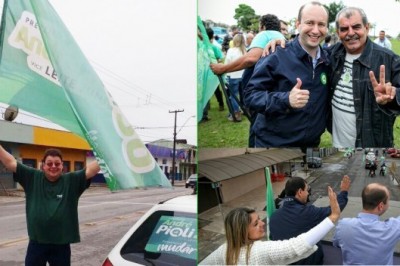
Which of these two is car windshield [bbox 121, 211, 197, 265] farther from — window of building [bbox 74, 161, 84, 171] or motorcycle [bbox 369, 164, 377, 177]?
motorcycle [bbox 369, 164, 377, 177]

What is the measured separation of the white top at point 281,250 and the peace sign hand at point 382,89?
0.37m

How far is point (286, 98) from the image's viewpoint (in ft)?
4.48

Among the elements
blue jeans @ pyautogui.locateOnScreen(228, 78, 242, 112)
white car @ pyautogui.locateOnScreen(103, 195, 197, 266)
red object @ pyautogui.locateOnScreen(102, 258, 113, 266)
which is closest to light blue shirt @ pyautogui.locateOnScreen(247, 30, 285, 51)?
blue jeans @ pyautogui.locateOnScreen(228, 78, 242, 112)

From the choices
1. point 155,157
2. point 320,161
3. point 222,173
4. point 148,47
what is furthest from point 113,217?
point 320,161

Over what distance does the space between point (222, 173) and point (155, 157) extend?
91 centimetres

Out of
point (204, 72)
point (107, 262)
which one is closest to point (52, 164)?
point (107, 262)

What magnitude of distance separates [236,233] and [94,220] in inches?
46.0

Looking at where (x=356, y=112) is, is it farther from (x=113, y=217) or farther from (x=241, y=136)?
(x=113, y=217)

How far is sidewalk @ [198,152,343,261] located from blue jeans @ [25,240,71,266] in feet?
3.86

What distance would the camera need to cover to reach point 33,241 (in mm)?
2377

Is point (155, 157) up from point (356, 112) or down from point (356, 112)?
down

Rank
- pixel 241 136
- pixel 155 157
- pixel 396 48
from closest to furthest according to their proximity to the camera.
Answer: pixel 396 48
pixel 241 136
pixel 155 157

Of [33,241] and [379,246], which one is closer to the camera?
[379,246]

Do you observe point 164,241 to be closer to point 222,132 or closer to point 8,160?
point 8,160
